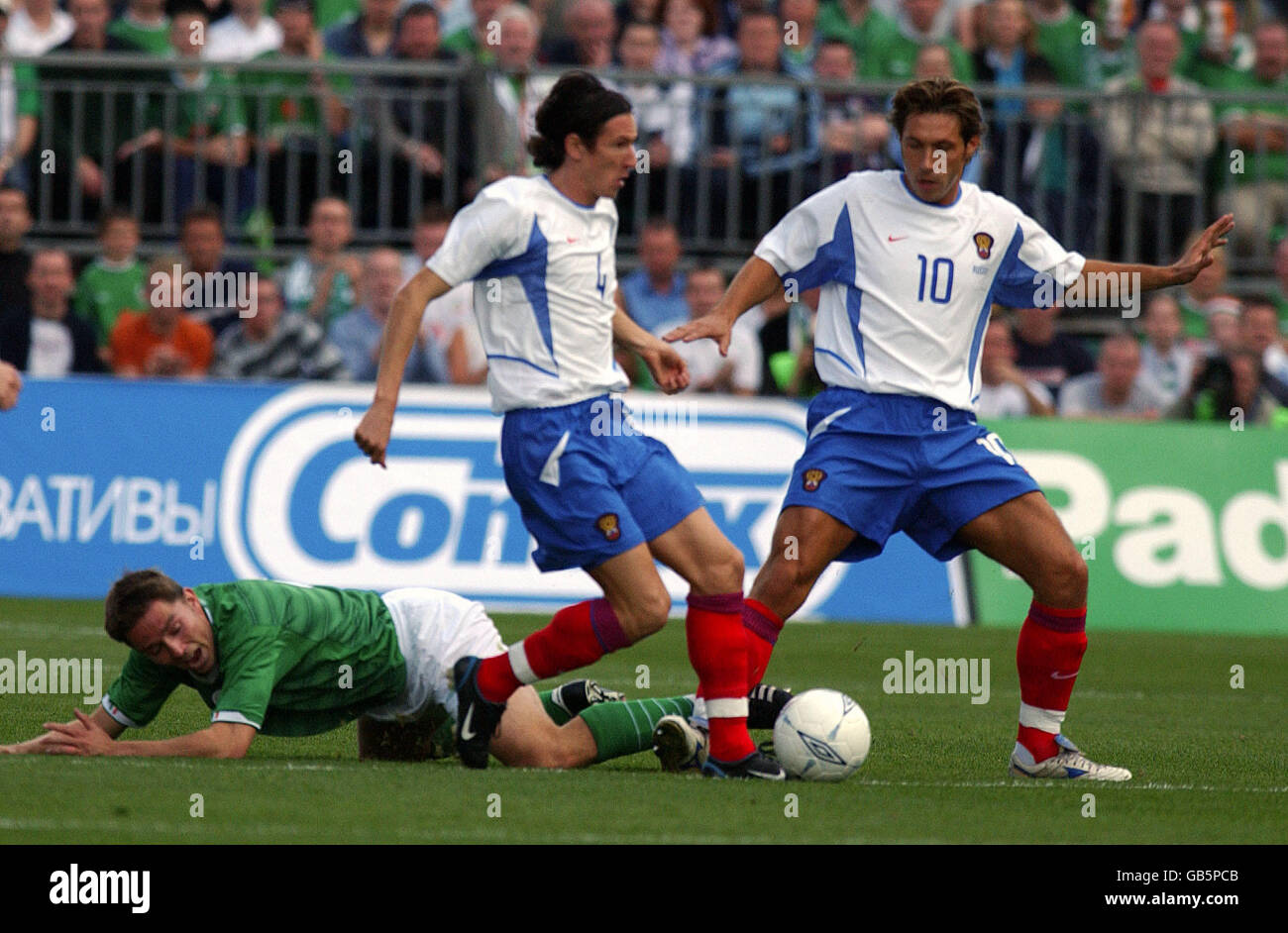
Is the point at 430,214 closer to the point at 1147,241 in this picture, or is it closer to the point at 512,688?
the point at 1147,241

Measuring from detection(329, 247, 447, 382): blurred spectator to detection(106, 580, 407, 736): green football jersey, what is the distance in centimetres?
706

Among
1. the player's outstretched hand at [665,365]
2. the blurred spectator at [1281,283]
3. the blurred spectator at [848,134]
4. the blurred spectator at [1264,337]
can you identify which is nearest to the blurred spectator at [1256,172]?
the blurred spectator at [1281,283]

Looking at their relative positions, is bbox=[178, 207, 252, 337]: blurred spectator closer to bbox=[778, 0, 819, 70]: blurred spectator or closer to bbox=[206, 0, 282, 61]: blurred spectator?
bbox=[206, 0, 282, 61]: blurred spectator

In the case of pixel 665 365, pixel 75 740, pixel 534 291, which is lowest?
pixel 75 740

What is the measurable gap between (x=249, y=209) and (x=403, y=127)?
1.32 metres

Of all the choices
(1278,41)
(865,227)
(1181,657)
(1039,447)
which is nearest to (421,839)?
(865,227)

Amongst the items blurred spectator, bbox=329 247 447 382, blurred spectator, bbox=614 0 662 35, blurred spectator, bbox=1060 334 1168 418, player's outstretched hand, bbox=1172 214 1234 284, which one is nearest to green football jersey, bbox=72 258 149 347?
blurred spectator, bbox=329 247 447 382

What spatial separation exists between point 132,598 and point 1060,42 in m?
12.2

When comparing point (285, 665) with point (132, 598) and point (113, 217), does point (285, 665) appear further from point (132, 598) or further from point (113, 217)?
point (113, 217)

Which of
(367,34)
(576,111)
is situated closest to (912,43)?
(367,34)

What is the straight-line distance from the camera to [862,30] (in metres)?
16.8

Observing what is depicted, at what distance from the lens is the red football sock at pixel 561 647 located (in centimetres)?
684

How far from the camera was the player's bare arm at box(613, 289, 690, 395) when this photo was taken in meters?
7.03

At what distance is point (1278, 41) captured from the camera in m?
16.9
